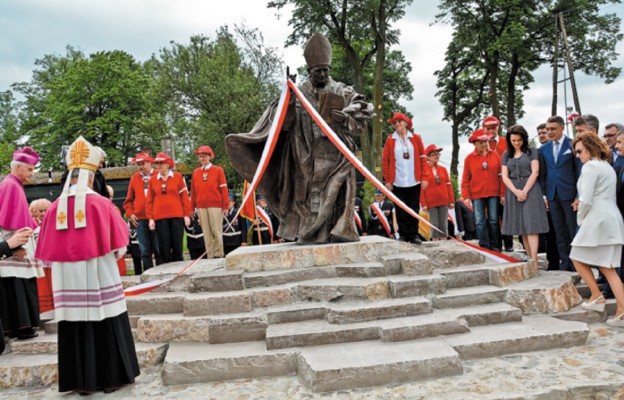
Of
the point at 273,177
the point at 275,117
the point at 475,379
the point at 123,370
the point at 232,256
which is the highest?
the point at 275,117

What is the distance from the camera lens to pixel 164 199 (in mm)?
7340

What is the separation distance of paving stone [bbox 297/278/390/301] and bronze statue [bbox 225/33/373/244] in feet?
3.08

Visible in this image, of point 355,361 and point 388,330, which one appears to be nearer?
point 355,361

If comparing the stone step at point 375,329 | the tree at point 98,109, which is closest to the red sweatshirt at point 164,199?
the stone step at point 375,329

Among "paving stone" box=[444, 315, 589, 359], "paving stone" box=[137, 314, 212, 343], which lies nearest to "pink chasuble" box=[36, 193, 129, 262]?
"paving stone" box=[137, 314, 212, 343]

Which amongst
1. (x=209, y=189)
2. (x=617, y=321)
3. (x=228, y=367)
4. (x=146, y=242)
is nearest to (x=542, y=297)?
(x=617, y=321)

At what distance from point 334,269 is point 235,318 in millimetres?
1294

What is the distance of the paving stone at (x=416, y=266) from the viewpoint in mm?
4867

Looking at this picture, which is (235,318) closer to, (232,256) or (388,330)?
(232,256)

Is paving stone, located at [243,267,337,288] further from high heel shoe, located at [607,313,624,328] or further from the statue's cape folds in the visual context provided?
high heel shoe, located at [607,313,624,328]

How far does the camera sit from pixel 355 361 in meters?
3.58

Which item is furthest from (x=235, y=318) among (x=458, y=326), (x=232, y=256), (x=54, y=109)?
(x=54, y=109)

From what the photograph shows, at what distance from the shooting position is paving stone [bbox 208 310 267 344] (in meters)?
4.27

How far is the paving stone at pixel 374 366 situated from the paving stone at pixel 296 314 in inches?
24.0
